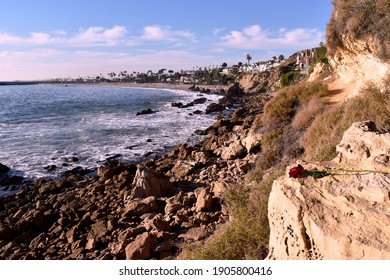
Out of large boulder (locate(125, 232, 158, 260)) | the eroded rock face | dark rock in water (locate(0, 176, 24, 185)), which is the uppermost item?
the eroded rock face

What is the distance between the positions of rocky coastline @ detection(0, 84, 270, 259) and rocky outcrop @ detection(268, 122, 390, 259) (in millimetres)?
4153

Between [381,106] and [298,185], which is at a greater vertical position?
[381,106]

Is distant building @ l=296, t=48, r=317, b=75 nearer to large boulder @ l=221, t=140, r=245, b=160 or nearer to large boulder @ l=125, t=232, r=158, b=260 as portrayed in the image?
large boulder @ l=221, t=140, r=245, b=160

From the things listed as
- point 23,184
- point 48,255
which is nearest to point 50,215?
point 48,255

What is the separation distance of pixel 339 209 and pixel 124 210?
8307mm

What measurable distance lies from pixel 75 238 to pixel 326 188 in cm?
833

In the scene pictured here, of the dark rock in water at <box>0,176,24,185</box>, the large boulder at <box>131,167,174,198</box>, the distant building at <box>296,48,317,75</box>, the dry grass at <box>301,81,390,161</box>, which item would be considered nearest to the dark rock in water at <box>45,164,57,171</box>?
the dark rock in water at <box>0,176,24,185</box>

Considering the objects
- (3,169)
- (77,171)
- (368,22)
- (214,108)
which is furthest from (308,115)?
(214,108)

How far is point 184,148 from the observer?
1767cm

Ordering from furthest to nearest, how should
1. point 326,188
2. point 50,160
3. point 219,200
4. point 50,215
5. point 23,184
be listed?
1. point 50,160
2. point 23,184
3. point 50,215
4. point 219,200
5. point 326,188

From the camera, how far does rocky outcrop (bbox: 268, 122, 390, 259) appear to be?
3402 millimetres

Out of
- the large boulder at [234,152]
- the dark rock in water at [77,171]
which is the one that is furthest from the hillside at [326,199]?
the dark rock in water at [77,171]

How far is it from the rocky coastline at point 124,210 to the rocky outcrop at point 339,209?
13.6ft
